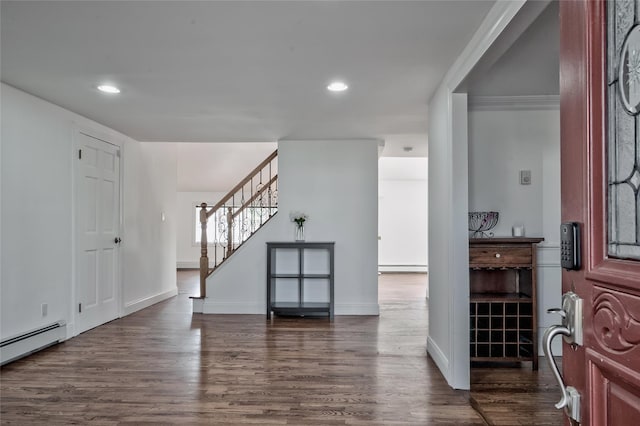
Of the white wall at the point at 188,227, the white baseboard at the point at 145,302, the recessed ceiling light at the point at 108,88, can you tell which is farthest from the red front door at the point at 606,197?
the white wall at the point at 188,227

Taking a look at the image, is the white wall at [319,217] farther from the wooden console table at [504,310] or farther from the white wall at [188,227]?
the white wall at [188,227]

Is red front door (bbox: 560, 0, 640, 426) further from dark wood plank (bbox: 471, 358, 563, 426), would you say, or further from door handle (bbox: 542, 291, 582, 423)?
dark wood plank (bbox: 471, 358, 563, 426)

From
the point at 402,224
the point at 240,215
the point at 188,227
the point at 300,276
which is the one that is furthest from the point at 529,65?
the point at 188,227

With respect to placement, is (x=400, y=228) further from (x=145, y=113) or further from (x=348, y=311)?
(x=145, y=113)

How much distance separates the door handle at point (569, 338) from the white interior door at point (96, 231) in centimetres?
446

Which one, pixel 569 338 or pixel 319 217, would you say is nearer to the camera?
pixel 569 338

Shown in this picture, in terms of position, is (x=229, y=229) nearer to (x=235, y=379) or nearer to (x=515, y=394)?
(x=235, y=379)

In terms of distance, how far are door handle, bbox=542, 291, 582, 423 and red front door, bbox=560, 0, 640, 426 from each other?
0.5 inches

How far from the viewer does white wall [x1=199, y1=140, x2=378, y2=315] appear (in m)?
5.39

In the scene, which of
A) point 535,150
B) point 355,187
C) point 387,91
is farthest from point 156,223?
point 535,150

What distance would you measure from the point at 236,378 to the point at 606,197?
280 cm

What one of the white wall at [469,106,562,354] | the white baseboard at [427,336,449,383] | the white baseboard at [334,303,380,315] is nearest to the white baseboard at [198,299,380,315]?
the white baseboard at [334,303,380,315]

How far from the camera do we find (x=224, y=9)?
7.05 ft

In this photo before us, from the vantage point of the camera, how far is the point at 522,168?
3.61 metres
